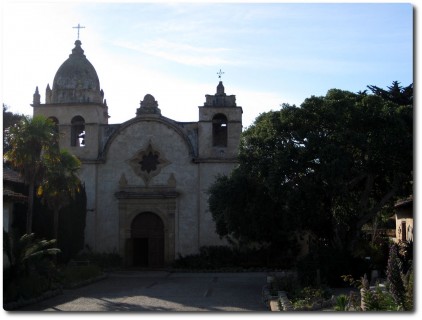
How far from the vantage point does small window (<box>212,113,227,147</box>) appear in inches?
1230

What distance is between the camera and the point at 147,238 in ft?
102

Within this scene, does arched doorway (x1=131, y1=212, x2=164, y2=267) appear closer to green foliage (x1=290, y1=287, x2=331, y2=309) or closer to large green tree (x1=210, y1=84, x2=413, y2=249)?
large green tree (x1=210, y1=84, x2=413, y2=249)

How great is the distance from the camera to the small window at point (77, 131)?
31453 millimetres

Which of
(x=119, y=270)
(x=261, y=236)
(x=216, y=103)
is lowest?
(x=119, y=270)

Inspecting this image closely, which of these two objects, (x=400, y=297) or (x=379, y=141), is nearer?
(x=400, y=297)

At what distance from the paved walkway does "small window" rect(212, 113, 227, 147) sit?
7046mm

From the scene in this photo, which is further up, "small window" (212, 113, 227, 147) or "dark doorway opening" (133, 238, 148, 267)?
"small window" (212, 113, 227, 147)

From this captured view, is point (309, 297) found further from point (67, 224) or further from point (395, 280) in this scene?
point (67, 224)

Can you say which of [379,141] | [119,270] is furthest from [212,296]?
[119,270]

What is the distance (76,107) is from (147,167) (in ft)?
14.9

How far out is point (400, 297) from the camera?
1070 centimetres

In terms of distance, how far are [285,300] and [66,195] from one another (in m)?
12.9

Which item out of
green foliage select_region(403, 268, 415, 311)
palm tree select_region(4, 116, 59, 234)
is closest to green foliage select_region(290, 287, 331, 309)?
green foliage select_region(403, 268, 415, 311)

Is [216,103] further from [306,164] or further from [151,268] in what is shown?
[306,164]
